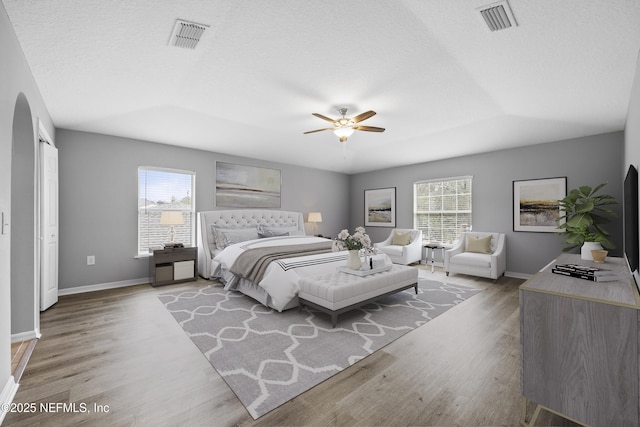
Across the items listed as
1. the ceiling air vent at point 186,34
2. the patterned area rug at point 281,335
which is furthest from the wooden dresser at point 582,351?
the ceiling air vent at point 186,34

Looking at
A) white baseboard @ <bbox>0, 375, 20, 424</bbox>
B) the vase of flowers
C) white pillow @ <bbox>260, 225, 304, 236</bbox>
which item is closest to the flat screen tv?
the vase of flowers

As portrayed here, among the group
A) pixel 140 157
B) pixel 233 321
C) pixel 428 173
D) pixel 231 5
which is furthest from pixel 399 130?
pixel 140 157

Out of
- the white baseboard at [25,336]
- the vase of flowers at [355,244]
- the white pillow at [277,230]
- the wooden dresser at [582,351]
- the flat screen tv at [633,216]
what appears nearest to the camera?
the wooden dresser at [582,351]

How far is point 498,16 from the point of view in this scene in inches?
84.5

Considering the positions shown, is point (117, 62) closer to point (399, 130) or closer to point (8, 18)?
point (8, 18)

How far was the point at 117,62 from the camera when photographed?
2.66 metres

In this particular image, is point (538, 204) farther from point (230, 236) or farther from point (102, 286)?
point (102, 286)

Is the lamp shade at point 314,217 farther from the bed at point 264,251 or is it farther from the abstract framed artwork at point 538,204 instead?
the abstract framed artwork at point 538,204

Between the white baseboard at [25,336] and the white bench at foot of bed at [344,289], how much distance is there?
102 inches

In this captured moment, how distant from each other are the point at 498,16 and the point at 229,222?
506cm

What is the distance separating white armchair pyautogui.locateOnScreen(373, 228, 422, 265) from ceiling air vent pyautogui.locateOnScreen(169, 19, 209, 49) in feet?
16.0

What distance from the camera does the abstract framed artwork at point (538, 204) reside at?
482cm

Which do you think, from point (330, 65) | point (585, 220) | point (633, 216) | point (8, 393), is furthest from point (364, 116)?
point (8, 393)

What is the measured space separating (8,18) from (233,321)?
3093 millimetres
